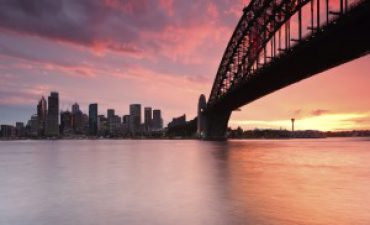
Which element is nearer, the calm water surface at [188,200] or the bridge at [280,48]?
the calm water surface at [188,200]

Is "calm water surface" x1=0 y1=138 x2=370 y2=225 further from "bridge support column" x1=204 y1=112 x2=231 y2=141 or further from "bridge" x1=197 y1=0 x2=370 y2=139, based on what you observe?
"bridge support column" x1=204 y1=112 x2=231 y2=141

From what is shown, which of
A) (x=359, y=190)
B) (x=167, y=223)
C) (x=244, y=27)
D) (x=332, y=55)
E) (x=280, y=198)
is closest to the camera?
(x=167, y=223)

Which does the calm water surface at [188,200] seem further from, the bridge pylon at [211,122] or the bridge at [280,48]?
the bridge pylon at [211,122]

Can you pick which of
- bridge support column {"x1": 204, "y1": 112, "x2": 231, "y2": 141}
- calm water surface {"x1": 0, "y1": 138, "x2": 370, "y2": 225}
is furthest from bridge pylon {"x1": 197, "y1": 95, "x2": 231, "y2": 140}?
calm water surface {"x1": 0, "y1": 138, "x2": 370, "y2": 225}

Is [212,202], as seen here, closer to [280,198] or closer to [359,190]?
[280,198]

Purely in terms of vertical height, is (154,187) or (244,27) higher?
(244,27)

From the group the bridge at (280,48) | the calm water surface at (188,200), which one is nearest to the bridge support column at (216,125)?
the bridge at (280,48)

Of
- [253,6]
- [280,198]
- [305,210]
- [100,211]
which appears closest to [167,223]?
[100,211]

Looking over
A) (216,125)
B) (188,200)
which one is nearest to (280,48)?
(188,200)

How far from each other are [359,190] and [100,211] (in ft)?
36.0

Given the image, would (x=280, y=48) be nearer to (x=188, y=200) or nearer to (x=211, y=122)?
(x=188, y=200)

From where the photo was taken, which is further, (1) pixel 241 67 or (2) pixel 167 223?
(1) pixel 241 67

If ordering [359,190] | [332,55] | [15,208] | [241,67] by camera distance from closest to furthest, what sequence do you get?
[15,208] → [359,190] → [332,55] → [241,67]

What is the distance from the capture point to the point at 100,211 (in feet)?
43.9
